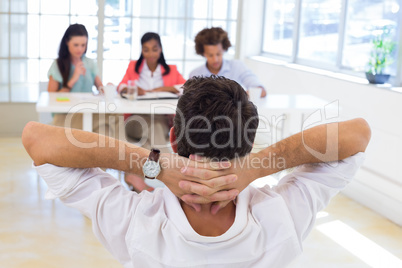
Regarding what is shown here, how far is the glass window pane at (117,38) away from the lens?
219 inches

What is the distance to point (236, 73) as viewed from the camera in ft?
13.8

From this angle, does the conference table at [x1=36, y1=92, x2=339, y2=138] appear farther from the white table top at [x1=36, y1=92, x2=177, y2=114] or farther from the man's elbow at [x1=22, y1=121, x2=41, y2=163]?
the man's elbow at [x1=22, y1=121, x2=41, y2=163]

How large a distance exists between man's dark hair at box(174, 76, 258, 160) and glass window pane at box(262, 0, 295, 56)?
15.3 ft

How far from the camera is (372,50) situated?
427 cm

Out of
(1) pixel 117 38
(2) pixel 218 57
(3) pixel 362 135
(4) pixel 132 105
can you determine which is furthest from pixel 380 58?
(3) pixel 362 135

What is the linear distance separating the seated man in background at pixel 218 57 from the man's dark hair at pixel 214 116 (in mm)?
2915

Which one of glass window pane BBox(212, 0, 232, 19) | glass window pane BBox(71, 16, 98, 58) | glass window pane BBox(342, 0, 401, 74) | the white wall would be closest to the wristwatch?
the white wall

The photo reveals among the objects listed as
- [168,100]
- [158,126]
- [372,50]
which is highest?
[372,50]

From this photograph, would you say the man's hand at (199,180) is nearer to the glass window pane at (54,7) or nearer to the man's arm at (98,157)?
the man's arm at (98,157)

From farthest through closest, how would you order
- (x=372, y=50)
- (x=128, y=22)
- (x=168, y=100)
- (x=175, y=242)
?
(x=128, y=22) → (x=372, y=50) → (x=168, y=100) → (x=175, y=242)

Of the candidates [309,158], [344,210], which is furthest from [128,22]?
[309,158]

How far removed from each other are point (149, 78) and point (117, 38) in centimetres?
153

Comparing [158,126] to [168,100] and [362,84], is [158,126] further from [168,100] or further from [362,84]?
[362,84]

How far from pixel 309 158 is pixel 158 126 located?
2928 millimetres
